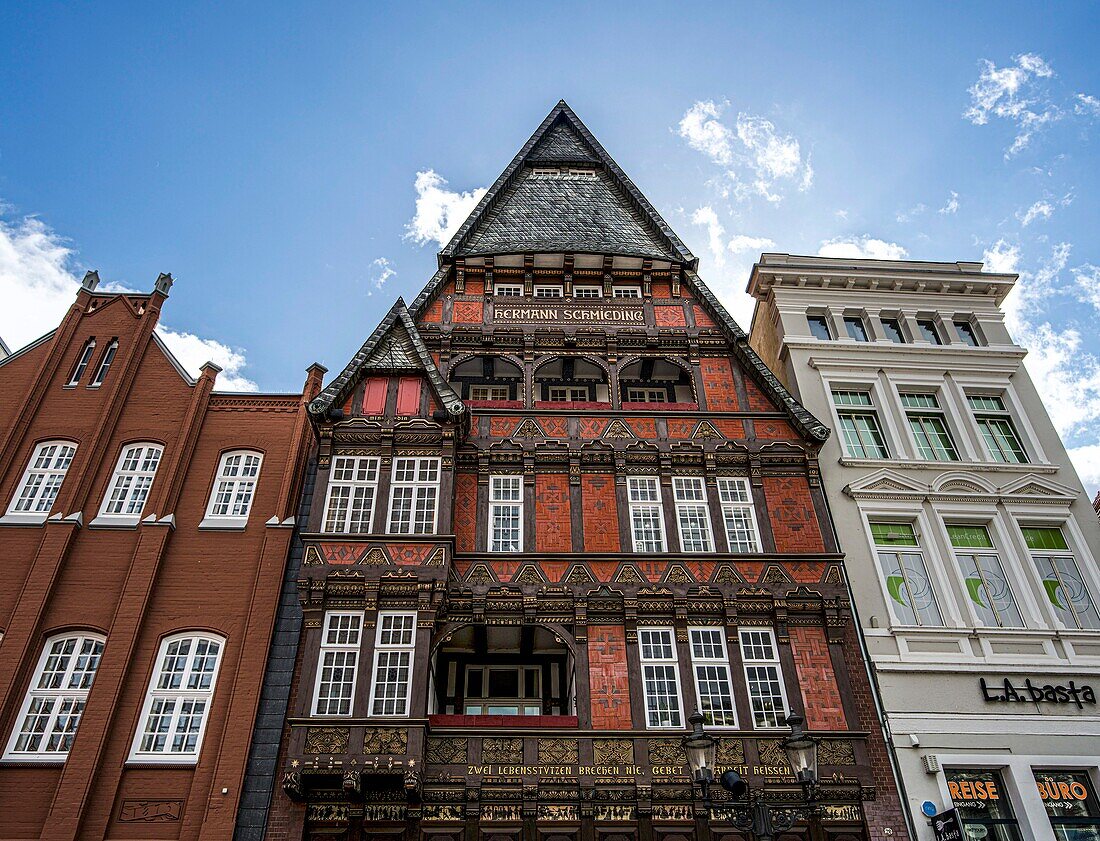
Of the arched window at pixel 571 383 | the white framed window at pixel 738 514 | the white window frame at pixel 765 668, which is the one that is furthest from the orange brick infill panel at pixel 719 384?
the white window frame at pixel 765 668

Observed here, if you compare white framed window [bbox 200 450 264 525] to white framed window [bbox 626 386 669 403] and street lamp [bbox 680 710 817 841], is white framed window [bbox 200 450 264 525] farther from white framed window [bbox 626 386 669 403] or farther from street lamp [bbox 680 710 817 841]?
street lamp [bbox 680 710 817 841]

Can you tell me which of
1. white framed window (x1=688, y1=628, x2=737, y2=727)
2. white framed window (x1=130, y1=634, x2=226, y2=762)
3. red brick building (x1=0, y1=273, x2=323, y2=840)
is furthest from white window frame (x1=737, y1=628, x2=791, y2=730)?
white framed window (x1=130, y1=634, x2=226, y2=762)

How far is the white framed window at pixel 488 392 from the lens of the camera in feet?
83.7

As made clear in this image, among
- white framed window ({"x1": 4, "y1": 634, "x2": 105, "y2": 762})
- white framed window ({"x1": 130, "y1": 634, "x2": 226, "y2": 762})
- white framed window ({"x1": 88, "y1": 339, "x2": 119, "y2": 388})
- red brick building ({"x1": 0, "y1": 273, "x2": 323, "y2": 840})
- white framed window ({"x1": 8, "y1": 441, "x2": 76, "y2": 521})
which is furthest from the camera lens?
white framed window ({"x1": 88, "y1": 339, "x2": 119, "y2": 388})

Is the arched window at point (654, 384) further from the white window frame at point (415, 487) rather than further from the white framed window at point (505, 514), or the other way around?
the white window frame at point (415, 487)

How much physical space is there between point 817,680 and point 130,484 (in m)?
18.9

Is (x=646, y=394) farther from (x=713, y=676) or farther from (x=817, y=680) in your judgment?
(x=817, y=680)

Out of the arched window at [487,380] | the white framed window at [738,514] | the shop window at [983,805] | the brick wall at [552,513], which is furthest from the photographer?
Answer: the arched window at [487,380]

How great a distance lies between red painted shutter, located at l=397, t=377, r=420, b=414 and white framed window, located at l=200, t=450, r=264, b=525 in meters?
4.41

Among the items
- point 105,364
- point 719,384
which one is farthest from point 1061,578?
point 105,364

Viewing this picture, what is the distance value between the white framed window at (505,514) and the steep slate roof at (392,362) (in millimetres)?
2366

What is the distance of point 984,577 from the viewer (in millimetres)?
21953

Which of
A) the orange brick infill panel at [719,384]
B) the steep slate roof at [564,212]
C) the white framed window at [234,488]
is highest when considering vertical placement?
the steep slate roof at [564,212]

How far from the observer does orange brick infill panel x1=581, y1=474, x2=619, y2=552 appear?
20984 mm
